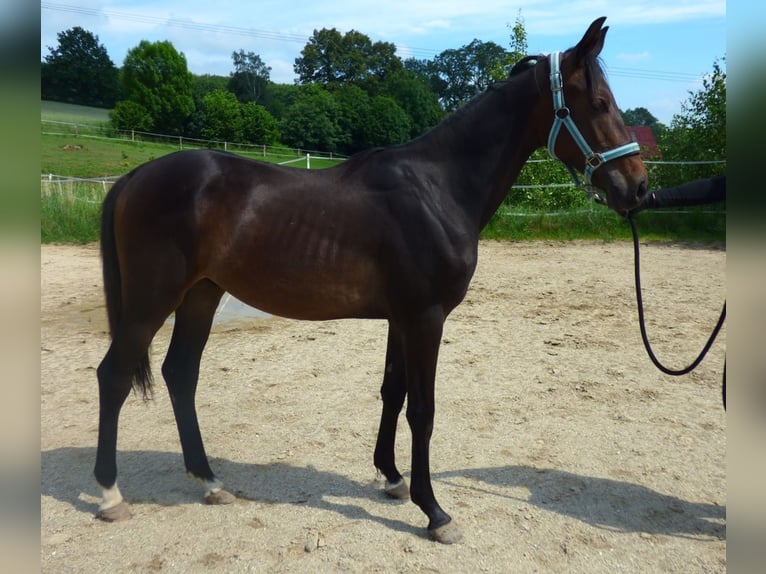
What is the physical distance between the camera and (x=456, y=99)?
5428 cm

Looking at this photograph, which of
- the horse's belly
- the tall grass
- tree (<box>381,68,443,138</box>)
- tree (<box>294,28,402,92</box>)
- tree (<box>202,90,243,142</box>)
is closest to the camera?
the horse's belly

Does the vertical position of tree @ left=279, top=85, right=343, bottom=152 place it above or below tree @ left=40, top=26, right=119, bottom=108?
below

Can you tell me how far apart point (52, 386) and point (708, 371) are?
570 centimetres

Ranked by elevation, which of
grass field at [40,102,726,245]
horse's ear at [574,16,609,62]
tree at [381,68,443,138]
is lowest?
grass field at [40,102,726,245]

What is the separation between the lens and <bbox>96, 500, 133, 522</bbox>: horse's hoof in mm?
2859

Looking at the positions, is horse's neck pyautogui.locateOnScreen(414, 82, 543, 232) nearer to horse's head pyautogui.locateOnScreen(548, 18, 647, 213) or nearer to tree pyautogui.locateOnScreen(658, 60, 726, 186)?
horse's head pyautogui.locateOnScreen(548, 18, 647, 213)

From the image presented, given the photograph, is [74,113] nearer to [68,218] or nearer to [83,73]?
[83,73]

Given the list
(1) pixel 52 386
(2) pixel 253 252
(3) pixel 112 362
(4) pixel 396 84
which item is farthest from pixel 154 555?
(4) pixel 396 84

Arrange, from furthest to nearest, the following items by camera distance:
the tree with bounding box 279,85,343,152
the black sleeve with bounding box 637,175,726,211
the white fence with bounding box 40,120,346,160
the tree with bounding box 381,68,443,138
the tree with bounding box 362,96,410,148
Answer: the tree with bounding box 381,68,443,138
the tree with bounding box 362,96,410,148
the tree with bounding box 279,85,343,152
the white fence with bounding box 40,120,346,160
the black sleeve with bounding box 637,175,726,211

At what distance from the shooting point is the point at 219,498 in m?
3.04

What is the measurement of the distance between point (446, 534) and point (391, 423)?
27.6 inches

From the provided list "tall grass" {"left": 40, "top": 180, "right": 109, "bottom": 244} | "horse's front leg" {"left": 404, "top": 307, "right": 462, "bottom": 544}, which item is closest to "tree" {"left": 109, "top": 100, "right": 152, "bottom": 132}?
"tall grass" {"left": 40, "top": 180, "right": 109, "bottom": 244}

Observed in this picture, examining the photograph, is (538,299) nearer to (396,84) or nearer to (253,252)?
(253,252)

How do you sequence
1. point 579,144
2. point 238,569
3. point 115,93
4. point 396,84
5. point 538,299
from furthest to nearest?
point 396,84 < point 115,93 < point 538,299 < point 579,144 < point 238,569
